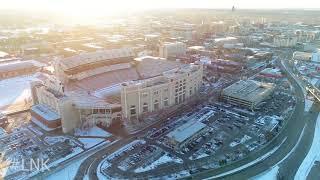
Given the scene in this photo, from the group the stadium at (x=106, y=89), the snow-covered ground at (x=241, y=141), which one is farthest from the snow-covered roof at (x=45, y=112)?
the snow-covered ground at (x=241, y=141)

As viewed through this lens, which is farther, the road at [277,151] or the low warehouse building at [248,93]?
the low warehouse building at [248,93]

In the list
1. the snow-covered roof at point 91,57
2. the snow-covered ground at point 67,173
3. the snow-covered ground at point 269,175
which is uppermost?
the snow-covered roof at point 91,57

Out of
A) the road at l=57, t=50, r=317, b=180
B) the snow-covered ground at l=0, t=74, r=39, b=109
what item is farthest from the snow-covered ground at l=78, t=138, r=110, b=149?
the snow-covered ground at l=0, t=74, r=39, b=109

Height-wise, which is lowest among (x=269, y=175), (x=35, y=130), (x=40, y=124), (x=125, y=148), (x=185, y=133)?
(x=269, y=175)

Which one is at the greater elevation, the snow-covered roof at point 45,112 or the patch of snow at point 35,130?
the snow-covered roof at point 45,112

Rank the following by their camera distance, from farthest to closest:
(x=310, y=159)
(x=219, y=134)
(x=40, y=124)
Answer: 1. (x=40, y=124)
2. (x=219, y=134)
3. (x=310, y=159)

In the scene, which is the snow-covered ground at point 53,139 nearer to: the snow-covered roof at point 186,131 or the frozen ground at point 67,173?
the frozen ground at point 67,173

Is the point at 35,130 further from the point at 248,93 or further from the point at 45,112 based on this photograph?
the point at 248,93

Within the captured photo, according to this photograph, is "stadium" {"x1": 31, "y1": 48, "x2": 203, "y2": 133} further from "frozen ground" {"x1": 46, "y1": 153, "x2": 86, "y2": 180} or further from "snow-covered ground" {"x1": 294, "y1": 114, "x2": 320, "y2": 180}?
"snow-covered ground" {"x1": 294, "y1": 114, "x2": 320, "y2": 180}

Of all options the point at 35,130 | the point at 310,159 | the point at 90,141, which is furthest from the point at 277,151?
the point at 35,130
